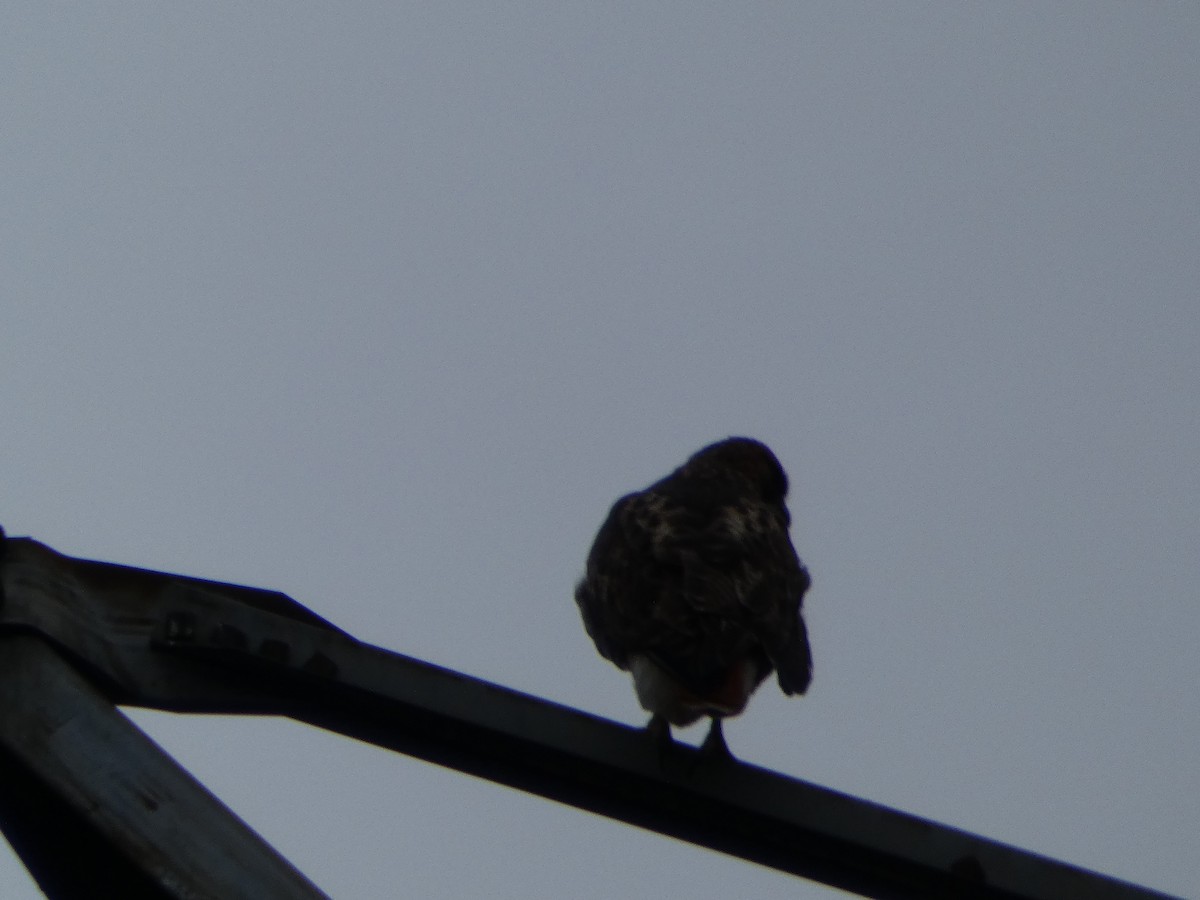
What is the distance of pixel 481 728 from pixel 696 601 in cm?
158

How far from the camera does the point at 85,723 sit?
2301 millimetres

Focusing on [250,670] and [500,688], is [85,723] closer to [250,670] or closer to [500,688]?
[250,670]

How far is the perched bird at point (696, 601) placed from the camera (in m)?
4.10

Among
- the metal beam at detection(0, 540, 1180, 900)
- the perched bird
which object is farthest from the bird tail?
the metal beam at detection(0, 540, 1180, 900)

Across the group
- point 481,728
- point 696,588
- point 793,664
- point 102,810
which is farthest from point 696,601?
point 102,810

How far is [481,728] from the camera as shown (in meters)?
2.69

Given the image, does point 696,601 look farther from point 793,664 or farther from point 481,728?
point 481,728

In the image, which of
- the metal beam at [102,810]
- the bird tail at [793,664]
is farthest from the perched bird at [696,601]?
the metal beam at [102,810]

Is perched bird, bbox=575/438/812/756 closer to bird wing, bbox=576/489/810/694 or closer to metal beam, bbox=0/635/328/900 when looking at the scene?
bird wing, bbox=576/489/810/694

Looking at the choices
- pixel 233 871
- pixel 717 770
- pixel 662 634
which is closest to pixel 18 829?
pixel 233 871

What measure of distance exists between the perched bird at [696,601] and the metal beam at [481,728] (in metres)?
1.01

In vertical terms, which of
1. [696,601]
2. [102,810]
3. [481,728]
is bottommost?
[102,810]

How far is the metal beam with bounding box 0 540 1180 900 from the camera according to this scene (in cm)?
253

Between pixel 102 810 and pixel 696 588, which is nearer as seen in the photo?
pixel 102 810
